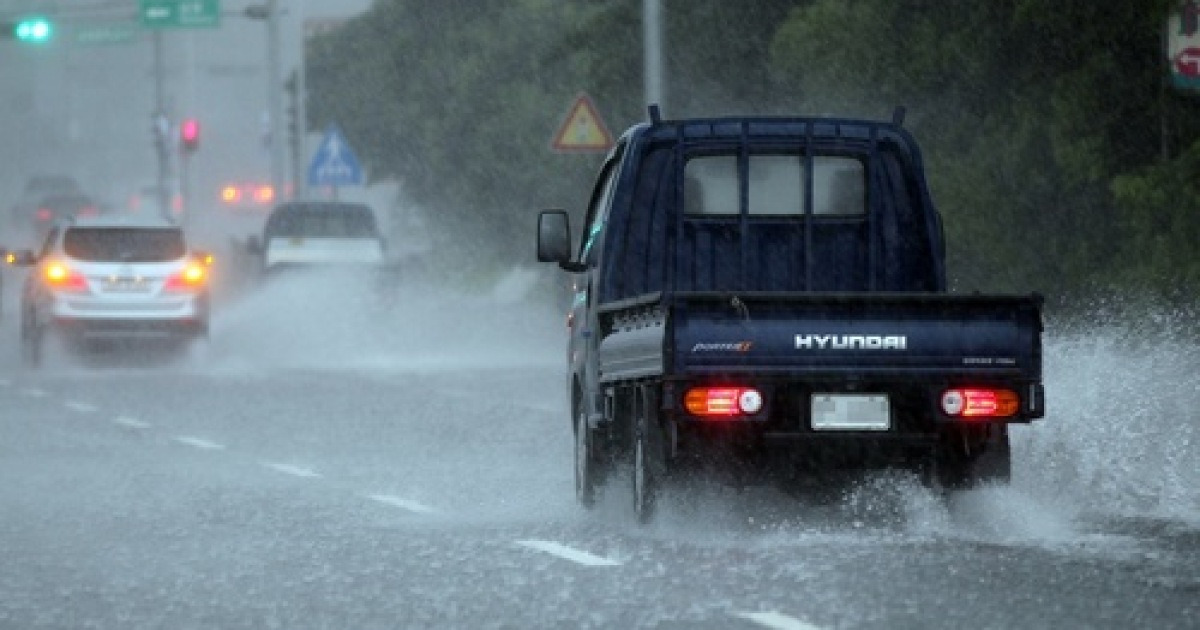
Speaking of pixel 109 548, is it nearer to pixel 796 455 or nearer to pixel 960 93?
pixel 796 455

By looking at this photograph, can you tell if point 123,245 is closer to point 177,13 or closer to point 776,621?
point 776,621

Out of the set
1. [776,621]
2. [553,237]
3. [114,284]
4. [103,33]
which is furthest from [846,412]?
[103,33]

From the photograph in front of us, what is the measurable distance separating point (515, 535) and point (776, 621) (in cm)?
403

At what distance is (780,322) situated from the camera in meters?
14.8

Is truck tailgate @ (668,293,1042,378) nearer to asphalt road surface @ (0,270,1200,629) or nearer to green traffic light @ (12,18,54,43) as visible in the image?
asphalt road surface @ (0,270,1200,629)

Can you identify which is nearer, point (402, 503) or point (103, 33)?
point (402, 503)

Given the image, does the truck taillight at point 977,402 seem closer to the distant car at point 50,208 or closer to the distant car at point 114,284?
the distant car at point 114,284

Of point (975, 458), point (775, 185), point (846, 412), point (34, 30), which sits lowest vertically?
point (975, 458)

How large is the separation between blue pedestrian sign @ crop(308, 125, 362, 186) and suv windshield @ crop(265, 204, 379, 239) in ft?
14.5

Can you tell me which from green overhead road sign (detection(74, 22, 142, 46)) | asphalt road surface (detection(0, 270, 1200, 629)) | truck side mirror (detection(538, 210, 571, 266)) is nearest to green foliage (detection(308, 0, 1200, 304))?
asphalt road surface (detection(0, 270, 1200, 629))

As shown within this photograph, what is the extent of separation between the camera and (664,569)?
13.8m

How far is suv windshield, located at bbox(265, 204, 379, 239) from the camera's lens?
47625mm

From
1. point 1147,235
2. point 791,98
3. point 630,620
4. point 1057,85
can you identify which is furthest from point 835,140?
point 791,98

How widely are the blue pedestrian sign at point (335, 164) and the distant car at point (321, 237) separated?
401 centimetres
